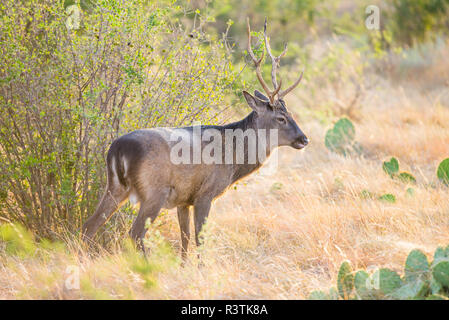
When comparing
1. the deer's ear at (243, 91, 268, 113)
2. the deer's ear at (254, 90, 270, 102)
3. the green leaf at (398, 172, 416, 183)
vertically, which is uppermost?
the deer's ear at (254, 90, 270, 102)

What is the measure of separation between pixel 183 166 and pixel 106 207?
0.91m

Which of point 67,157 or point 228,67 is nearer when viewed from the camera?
point 67,157

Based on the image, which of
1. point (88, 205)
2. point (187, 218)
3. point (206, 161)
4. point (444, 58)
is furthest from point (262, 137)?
point (444, 58)

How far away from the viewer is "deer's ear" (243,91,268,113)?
647 cm

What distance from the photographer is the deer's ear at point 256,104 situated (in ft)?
21.2

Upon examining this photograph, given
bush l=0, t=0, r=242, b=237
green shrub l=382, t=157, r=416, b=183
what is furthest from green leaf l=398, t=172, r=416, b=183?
bush l=0, t=0, r=242, b=237

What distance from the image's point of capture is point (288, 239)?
636 cm

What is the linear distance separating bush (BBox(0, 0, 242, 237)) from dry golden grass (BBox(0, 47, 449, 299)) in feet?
3.06

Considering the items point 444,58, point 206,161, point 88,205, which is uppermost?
point 444,58

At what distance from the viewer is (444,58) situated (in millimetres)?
15609

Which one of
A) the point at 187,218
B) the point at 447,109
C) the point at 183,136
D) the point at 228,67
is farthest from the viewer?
the point at 447,109

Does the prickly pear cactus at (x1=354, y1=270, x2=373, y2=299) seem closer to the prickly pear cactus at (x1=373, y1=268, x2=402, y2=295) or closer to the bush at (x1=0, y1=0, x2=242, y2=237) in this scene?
the prickly pear cactus at (x1=373, y1=268, x2=402, y2=295)

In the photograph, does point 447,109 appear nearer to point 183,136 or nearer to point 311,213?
point 311,213

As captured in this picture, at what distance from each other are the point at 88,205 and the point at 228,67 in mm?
2379
